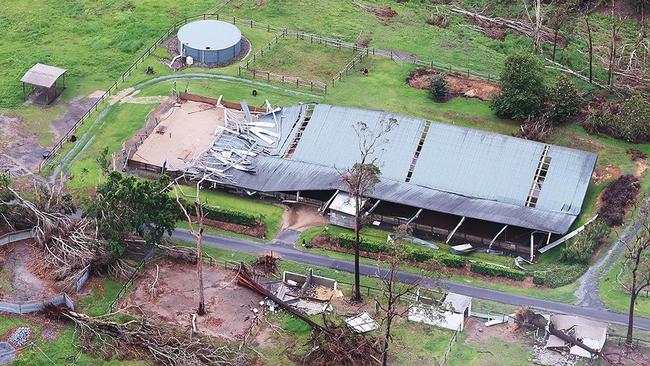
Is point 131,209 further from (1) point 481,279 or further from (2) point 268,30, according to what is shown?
(2) point 268,30

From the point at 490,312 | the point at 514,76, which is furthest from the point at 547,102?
the point at 490,312

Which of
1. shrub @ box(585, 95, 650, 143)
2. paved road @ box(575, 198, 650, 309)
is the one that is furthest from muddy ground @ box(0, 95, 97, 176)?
paved road @ box(575, 198, 650, 309)

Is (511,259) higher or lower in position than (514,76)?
lower

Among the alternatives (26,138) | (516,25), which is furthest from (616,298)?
(26,138)

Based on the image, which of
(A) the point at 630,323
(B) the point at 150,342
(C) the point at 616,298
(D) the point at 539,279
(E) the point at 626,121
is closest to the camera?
(A) the point at 630,323

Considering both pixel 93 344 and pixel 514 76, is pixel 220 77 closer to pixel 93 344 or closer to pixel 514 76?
pixel 514 76

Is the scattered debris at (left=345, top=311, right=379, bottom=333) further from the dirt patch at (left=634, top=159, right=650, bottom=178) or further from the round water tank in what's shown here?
the round water tank
